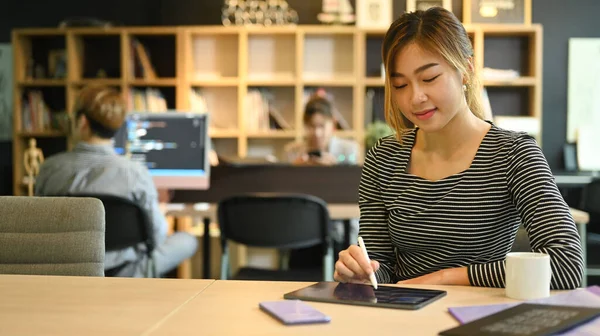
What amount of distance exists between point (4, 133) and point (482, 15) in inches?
151

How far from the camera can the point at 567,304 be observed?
49.9 inches

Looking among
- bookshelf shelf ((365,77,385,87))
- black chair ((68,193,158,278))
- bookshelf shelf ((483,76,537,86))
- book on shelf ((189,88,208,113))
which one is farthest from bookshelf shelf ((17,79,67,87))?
bookshelf shelf ((483,76,537,86))

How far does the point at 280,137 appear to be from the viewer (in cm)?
565

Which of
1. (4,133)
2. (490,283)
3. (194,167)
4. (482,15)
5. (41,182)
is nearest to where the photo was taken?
(490,283)

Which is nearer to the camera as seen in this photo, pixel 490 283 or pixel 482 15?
pixel 490 283

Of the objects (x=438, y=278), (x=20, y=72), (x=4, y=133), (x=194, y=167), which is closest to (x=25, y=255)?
(x=438, y=278)

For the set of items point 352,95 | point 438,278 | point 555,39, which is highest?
point 555,39

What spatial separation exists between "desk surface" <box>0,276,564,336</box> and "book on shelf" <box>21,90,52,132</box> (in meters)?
4.50

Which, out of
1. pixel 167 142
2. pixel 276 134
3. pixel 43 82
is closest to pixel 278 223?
pixel 167 142

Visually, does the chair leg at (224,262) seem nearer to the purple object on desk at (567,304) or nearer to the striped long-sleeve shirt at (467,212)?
the striped long-sleeve shirt at (467,212)

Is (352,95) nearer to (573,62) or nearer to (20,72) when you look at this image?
(573,62)

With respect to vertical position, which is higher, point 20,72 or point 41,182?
point 20,72

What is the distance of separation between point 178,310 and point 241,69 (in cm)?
434

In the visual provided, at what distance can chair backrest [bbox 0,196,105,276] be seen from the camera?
1.69 metres
